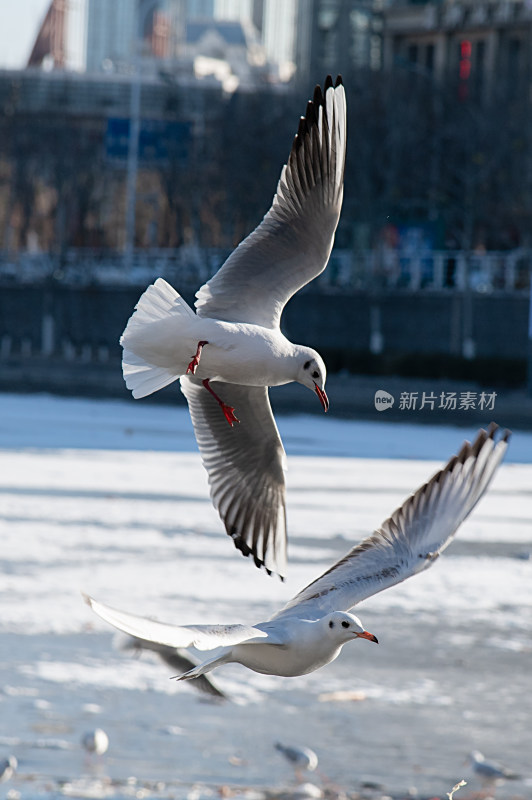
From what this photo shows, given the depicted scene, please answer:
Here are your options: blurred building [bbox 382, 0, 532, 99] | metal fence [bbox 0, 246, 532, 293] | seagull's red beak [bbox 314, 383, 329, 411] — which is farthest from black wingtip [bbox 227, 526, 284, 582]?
blurred building [bbox 382, 0, 532, 99]

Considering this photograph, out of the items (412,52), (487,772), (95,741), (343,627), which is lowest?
(487,772)

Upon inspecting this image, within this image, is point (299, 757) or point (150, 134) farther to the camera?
point (299, 757)

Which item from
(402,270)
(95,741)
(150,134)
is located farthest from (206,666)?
(402,270)

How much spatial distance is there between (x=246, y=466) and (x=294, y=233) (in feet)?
1.38

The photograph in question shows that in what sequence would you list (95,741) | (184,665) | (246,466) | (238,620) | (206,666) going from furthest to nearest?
(238,620) → (95,741) → (246,466) → (184,665) → (206,666)

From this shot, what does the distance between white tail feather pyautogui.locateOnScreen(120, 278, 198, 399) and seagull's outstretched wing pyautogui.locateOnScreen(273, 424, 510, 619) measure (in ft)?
1.26

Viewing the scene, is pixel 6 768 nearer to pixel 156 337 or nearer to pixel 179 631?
pixel 156 337

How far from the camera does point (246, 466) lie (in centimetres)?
243

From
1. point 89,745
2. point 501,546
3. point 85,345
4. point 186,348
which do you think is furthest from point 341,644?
point 85,345

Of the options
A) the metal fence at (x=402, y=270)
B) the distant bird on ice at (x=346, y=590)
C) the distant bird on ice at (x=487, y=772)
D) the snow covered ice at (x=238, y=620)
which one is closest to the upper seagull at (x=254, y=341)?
the distant bird on ice at (x=346, y=590)

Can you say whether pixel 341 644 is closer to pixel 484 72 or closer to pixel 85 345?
pixel 85 345

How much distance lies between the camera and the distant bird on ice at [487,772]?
58.9ft

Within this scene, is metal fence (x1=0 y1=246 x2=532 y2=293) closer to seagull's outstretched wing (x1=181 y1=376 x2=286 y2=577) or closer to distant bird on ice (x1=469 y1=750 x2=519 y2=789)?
distant bird on ice (x1=469 y1=750 x2=519 y2=789)

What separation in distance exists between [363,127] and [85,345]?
42.7 feet
